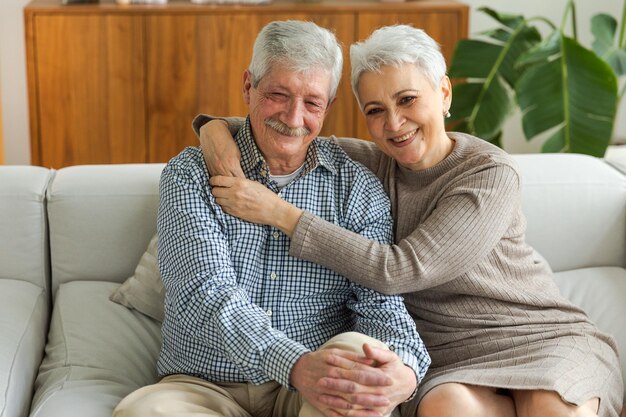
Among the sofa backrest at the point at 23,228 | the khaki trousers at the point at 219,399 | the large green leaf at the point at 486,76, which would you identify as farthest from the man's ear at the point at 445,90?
the large green leaf at the point at 486,76

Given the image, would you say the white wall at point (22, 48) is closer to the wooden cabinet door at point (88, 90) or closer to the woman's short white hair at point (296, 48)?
the wooden cabinet door at point (88, 90)

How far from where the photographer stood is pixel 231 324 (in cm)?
196

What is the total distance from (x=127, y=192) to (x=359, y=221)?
0.65 meters

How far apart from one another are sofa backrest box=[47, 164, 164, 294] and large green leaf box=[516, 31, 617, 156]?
5.74ft

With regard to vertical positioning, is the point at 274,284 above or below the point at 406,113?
below

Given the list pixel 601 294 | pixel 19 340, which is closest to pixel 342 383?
pixel 19 340

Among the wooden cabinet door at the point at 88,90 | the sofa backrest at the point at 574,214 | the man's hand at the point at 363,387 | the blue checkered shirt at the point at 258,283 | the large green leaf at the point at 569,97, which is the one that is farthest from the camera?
the wooden cabinet door at the point at 88,90

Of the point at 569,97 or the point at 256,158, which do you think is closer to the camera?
the point at 256,158

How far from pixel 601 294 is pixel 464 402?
2.35 ft

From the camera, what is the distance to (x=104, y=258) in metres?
2.47

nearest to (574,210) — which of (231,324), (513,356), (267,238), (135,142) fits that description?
(513,356)

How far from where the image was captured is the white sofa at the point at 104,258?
2.20m

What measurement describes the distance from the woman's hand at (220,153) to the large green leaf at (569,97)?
5.83 ft

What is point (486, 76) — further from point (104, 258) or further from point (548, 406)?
point (548, 406)
